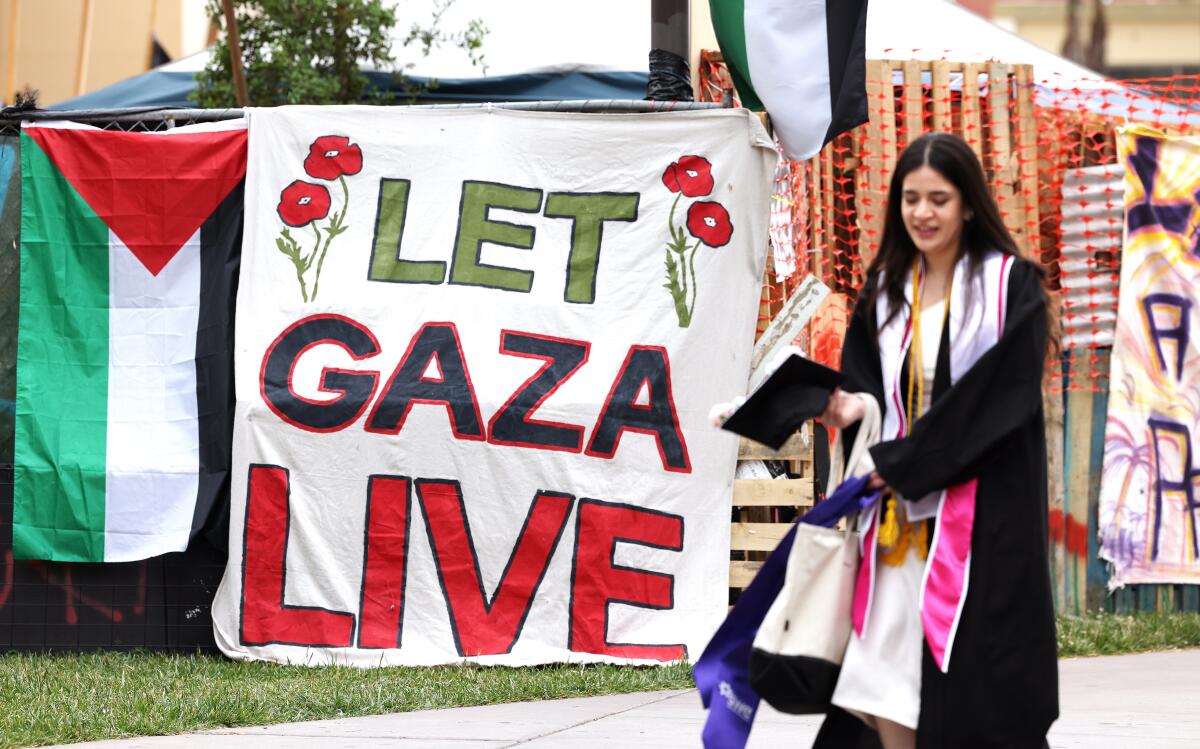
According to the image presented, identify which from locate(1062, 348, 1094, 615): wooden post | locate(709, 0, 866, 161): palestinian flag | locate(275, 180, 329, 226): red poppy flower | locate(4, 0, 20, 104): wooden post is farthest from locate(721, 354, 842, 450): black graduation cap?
locate(4, 0, 20, 104): wooden post

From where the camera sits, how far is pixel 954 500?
369 cm

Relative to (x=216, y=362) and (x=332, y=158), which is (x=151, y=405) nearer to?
(x=216, y=362)

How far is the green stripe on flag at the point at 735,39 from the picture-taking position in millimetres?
7578

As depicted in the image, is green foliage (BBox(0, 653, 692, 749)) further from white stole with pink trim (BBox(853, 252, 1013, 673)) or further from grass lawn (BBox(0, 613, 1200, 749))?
white stole with pink trim (BBox(853, 252, 1013, 673))

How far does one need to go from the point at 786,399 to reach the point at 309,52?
855 cm

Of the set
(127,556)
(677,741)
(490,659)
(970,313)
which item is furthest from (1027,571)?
(127,556)

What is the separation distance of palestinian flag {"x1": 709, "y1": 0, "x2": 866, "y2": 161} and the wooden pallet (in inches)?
62.6

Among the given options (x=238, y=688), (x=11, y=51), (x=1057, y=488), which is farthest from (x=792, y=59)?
(x=11, y=51)

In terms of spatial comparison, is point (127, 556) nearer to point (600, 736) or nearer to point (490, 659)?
point (490, 659)

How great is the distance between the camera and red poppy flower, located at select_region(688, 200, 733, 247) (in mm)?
7719

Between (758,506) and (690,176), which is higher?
(690,176)

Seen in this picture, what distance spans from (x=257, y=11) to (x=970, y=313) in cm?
940

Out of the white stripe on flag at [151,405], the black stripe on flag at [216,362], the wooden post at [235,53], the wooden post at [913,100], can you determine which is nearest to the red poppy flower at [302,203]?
the black stripe on flag at [216,362]

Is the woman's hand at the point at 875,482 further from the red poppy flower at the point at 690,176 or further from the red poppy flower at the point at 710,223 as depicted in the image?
the red poppy flower at the point at 690,176
